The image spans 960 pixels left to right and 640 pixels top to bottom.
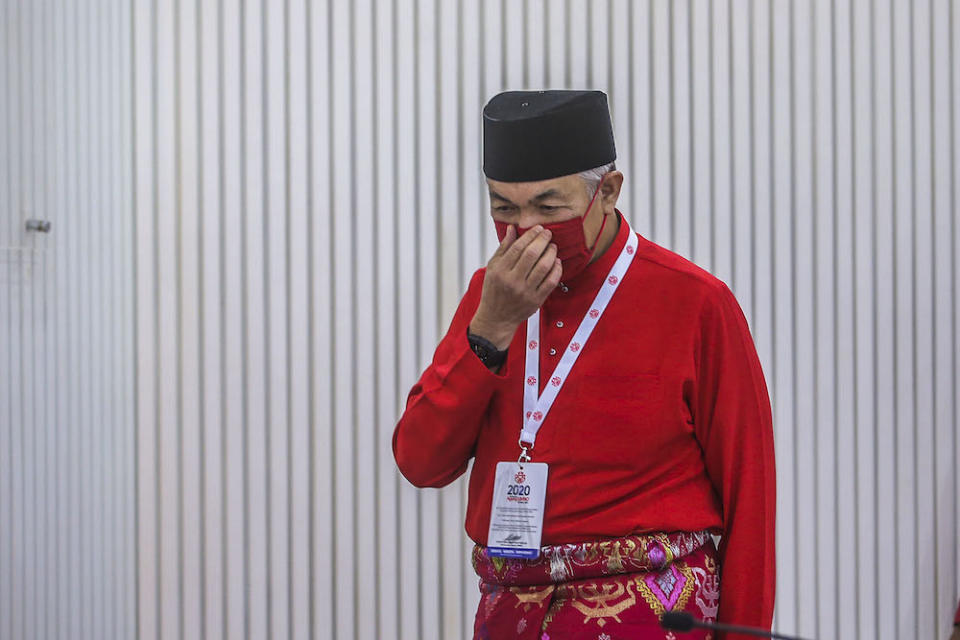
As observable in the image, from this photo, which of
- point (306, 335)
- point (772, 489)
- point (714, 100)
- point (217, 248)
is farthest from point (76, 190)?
point (772, 489)

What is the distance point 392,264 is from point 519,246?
1.32m

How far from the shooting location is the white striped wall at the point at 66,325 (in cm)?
268

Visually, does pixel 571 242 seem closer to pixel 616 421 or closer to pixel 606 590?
pixel 616 421

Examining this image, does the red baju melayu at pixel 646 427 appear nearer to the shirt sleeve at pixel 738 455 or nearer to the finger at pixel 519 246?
the shirt sleeve at pixel 738 455

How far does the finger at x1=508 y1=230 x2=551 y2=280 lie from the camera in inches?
62.4

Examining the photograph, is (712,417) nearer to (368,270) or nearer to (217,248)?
(368,270)

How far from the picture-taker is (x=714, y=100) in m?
2.84

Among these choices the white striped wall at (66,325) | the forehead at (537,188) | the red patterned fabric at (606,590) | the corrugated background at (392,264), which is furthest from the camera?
the corrugated background at (392,264)

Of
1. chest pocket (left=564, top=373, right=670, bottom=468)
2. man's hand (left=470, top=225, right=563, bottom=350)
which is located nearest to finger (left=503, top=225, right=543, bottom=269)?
man's hand (left=470, top=225, right=563, bottom=350)

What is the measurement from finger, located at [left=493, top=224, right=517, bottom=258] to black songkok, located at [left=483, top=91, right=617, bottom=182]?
9 centimetres

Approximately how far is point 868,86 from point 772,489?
5.62ft

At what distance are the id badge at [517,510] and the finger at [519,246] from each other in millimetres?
353

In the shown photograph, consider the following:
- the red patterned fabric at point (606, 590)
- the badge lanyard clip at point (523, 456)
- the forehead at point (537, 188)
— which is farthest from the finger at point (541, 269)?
the red patterned fabric at point (606, 590)

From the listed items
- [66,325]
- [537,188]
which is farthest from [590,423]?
[66,325]
